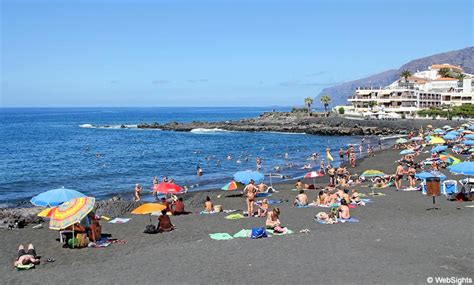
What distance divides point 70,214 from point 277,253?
5.93 m

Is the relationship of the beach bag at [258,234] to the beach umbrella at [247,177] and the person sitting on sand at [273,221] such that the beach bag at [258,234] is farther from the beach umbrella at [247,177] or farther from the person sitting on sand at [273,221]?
the beach umbrella at [247,177]

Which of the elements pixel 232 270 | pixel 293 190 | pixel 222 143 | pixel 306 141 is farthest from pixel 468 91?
pixel 232 270

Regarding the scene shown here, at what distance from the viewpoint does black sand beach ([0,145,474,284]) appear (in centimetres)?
1134

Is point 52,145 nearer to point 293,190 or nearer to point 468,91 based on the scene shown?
point 293,190

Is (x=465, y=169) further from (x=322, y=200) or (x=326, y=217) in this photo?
(x=326, y=217)

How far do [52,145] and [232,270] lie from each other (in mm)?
63020

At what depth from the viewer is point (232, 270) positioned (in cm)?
1191

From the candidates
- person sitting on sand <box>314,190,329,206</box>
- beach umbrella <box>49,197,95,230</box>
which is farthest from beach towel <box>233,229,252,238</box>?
person sitting on sand <box>314,190,329,206</box>

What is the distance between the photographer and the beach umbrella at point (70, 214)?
14.0 metres

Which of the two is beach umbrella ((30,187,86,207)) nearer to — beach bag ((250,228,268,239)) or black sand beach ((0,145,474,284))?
black sand beach ((0,145,474,284))

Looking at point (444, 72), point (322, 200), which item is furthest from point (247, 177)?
point (444, 72)

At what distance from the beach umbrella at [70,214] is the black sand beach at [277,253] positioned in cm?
90

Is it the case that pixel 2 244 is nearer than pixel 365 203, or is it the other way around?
pixel 2 244

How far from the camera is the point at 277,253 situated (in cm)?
1317
